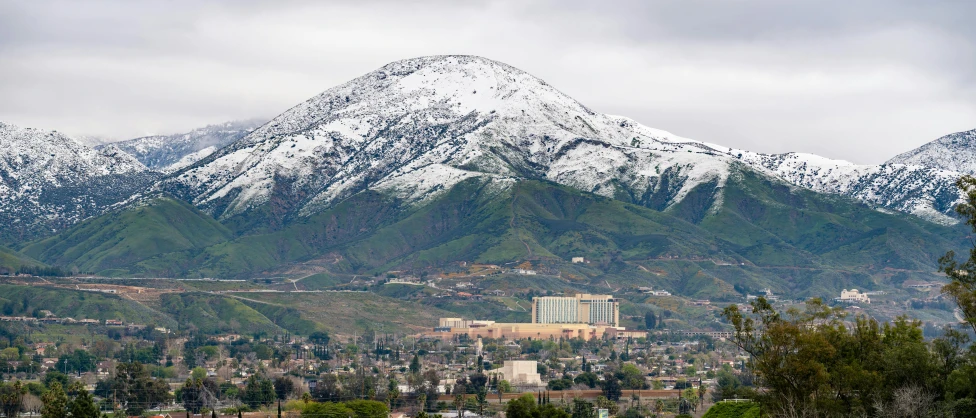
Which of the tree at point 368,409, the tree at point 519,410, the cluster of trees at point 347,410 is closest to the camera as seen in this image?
the tree at point 519,410

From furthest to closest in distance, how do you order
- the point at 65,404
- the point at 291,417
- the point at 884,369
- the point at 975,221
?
the point at 291,417, the point at 65,404, the point at 884,369, the point at 975,221

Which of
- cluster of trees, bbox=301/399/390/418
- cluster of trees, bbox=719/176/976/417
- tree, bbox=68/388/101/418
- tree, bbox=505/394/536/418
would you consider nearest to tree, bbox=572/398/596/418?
cluster of trees, bbox=301/399/390/418

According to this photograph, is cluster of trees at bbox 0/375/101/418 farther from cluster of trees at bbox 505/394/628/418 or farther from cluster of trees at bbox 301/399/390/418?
cluster of trees at bbox 505/394/628/418

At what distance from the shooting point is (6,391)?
595ft

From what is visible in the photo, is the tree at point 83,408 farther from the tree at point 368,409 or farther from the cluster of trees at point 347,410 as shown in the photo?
the tree at point 368,409

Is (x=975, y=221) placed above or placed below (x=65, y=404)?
above

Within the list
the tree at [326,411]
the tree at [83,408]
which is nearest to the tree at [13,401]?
the tree at [326,411]

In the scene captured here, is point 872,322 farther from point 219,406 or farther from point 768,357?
point 219,406

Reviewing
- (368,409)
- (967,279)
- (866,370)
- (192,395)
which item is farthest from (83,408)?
(967,279)

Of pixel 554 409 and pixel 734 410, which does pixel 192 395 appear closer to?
pixel 554 409

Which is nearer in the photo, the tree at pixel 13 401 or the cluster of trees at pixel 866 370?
the cluster of trees at pixel 866 370

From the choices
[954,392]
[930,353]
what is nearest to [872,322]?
[930,353]

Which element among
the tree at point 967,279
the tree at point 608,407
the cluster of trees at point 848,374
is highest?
the tree at point 967,279

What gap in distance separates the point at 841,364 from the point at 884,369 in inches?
109
